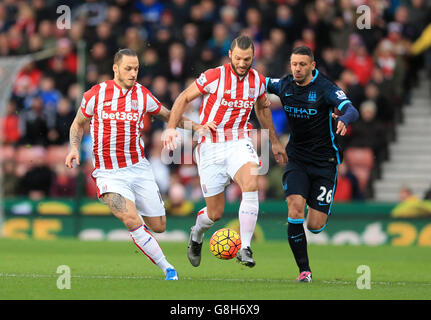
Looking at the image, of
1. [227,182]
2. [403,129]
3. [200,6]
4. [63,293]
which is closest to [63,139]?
[200,6]

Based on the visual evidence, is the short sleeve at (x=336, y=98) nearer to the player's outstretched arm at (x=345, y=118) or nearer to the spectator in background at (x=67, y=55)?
the player's outstretched arm at (x=345, y=118)

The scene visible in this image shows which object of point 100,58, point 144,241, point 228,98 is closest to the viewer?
point 144,241

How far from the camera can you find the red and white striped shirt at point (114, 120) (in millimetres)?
10312

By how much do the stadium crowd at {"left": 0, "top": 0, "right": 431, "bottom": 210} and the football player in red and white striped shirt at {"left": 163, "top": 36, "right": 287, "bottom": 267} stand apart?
268 inches

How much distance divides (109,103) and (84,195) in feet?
31.1

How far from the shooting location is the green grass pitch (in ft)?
29.3

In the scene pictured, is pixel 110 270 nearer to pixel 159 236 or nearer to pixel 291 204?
pixel 291 204

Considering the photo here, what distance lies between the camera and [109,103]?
1031 centimetres

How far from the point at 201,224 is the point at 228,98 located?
1.62m

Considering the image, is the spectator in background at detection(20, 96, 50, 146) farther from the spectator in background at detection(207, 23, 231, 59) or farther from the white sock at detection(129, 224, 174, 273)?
the white sock at detection(129, 224, 174, 273)

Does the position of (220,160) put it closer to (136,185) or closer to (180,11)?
(136,185)

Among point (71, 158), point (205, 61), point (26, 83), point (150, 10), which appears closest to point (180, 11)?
point (150, 10)

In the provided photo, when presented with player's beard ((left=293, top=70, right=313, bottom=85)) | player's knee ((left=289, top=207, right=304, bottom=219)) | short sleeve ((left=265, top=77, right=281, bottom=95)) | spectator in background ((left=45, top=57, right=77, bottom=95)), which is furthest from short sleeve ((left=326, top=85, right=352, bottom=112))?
spectator in background ((left=45, top=57, right=77, bottom=95))

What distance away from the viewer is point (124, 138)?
34.1 feet
